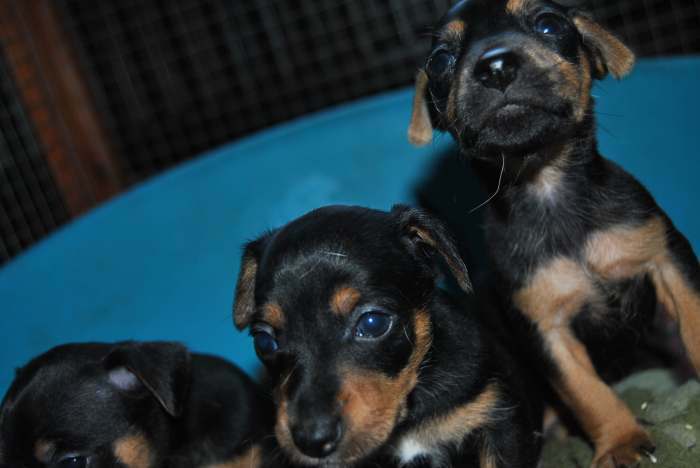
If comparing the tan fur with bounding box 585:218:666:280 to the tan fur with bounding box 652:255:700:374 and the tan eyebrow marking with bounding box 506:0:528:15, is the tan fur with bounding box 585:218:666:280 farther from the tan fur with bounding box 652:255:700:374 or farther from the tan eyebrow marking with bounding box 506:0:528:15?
the tan eyebrow marking with bounding box 506:0:528:15

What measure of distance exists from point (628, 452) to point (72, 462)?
78.7 inches

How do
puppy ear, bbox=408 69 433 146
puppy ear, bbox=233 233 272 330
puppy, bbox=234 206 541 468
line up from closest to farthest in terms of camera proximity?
puppy, bbox=234 206 541 468, puppy ear, bbox=233 233 272 330, puppy ear, bbox=408 69 433 146

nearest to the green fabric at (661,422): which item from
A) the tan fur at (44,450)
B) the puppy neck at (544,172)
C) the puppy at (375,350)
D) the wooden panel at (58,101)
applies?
the puppy at (375,350)

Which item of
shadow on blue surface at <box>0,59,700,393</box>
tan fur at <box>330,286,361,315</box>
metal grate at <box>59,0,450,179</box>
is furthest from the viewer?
metal grate at <box>59,0,450,179</box>

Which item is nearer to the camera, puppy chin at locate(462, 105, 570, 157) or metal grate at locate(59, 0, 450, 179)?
puppy chin at locate(462, 105, 570, 157)

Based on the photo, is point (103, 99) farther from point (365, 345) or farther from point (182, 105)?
point (365, 345)

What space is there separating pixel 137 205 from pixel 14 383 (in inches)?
67.5

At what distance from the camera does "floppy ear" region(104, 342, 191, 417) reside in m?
2.91

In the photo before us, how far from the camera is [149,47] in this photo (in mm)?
7016

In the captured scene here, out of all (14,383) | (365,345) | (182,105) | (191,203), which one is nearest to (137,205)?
(191,203)

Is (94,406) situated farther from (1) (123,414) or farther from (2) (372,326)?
(2) (372,326)

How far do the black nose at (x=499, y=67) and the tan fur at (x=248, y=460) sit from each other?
1.78m

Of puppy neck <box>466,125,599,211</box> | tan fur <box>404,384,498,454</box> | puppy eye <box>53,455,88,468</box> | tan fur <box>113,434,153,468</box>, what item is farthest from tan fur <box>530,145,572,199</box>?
puppy eye <box>53,455,88,468</box>

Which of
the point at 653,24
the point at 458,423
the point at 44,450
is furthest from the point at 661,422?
the point at 653,24
